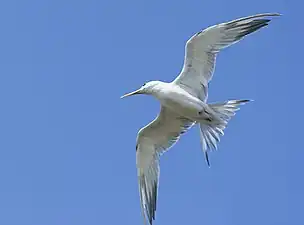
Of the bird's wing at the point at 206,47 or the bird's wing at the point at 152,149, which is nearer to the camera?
the bird's wing at the point at 206,47

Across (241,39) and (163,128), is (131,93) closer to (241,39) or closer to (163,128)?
(163,128)

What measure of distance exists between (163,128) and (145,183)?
1.01m

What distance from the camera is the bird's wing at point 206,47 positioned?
14.2m

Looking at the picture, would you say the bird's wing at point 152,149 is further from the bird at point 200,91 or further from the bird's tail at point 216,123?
the bird's tail at point 216,123

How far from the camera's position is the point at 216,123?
14.2m

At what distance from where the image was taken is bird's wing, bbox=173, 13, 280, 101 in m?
14.2

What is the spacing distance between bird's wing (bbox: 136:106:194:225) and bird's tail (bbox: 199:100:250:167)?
782 millimetres

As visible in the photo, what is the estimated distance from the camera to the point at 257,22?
14148 millimetres

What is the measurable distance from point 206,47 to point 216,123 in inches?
48.1

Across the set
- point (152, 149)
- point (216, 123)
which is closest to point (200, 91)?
point (216, 123)

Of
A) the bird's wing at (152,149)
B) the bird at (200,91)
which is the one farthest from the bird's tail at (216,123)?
the bird's wing at (152,149)

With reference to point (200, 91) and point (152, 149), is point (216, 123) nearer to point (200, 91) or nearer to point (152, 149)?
point (200, 91)

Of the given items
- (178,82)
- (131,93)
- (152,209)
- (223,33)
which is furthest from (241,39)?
(152,209)

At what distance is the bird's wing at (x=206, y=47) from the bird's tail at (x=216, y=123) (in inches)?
18.3
